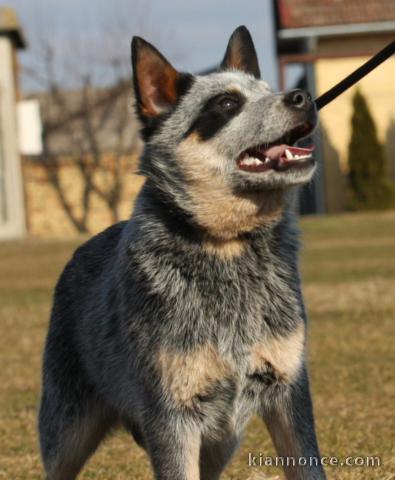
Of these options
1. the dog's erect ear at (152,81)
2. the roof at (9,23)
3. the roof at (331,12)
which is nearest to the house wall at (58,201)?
the roof at (9,23)

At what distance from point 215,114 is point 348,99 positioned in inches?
976

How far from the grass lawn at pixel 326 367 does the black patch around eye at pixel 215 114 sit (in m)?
0.72

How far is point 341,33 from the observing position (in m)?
28.3

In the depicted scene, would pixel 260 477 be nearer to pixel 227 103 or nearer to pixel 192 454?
pixel 192 454

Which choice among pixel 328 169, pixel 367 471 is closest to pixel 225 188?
pixel 367 471

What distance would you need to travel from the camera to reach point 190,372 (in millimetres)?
4262

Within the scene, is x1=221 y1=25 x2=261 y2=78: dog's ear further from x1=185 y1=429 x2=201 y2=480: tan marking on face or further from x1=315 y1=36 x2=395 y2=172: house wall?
x1=315 y1=36 x2=395 y2=172: house wall

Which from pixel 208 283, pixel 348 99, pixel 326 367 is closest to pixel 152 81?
pixel 208 283

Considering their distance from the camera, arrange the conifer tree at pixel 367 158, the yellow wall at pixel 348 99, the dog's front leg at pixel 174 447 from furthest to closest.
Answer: the yellow wall at pixel 348 99, the conifer tree at pixel 367 158, the dog's front leg at pixel 174 447

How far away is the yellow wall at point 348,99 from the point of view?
1121 inches

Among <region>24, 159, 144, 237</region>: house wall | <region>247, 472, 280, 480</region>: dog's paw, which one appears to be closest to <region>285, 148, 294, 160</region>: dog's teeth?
<region>247, 472, 280, 480</region>: dog's paw

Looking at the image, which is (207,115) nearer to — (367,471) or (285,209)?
(285,209)

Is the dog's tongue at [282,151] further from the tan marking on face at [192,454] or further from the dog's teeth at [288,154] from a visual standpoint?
the tan marking on face at [192,454]

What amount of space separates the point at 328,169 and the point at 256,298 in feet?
79.4
